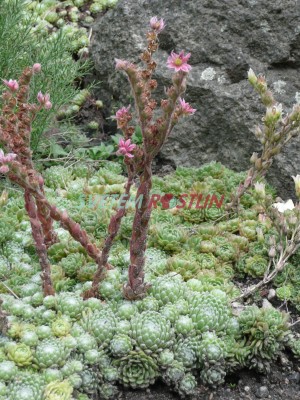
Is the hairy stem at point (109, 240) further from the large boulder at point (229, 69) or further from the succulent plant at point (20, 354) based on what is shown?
the large boulder at point (229, 69)

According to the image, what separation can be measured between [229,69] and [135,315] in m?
2.13

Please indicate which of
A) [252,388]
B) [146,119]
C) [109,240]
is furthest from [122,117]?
[252,388]

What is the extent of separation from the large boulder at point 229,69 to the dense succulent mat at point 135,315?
80 centimetres

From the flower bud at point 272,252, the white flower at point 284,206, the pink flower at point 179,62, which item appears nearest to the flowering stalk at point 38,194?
the pink flower at point 179,62

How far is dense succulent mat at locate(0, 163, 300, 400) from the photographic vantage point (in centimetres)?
272

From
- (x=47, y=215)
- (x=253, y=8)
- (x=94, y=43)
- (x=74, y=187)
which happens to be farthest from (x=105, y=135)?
(x=47, y=215)

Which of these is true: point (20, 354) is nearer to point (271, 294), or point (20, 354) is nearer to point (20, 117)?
point (20, 117)

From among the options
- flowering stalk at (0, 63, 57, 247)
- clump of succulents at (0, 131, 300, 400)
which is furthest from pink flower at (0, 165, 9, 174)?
clump of succulents at (0, 131, 300, 400)

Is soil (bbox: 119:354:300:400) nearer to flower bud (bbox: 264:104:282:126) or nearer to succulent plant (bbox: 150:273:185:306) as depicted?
succulent plant (bbox: 150:273:185:306)

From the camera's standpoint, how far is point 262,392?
9.48ft

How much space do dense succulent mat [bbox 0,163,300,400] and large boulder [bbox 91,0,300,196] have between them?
80cm

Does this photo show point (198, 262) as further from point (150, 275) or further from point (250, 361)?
point (250, 361)

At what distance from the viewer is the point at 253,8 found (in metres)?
4.24

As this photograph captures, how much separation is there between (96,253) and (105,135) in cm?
202
